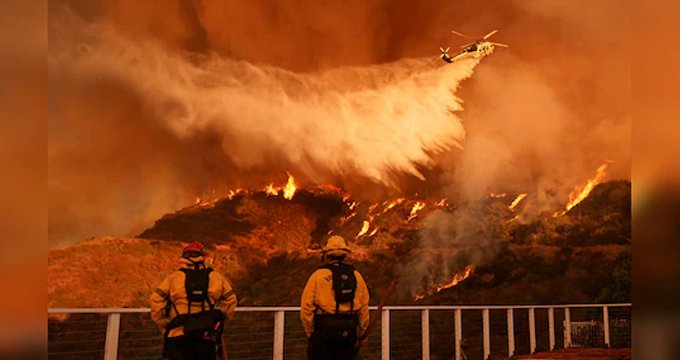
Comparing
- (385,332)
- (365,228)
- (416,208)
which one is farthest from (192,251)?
(416,208)

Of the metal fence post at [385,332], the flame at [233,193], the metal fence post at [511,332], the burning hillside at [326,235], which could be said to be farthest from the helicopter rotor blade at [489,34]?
the metal fence post at [385,332]

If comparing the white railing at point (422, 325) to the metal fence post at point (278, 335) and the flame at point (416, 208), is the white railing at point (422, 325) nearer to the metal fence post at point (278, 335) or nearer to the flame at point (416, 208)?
the metal fence post at point (278, 335)

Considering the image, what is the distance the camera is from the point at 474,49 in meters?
14.2

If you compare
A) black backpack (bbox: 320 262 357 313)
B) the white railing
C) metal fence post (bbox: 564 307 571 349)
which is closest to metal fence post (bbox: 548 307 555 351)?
the white railing

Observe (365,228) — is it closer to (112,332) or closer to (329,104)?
(329,104)

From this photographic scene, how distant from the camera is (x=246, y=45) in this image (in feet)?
40.7

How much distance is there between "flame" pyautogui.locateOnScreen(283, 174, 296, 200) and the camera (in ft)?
41.8

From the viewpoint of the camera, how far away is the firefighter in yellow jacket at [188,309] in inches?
249

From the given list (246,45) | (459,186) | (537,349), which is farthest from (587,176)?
(246,45)

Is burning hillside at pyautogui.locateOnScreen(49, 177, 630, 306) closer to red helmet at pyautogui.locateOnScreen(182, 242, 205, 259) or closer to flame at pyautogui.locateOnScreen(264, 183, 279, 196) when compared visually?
flame at pyautogui.locateOnScreen(264, 183, 279, 196)

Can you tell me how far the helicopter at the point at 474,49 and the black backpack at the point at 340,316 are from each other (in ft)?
25.6

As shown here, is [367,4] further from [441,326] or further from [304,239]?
[441,326]

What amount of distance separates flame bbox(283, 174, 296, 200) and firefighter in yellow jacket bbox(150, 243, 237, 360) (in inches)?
248

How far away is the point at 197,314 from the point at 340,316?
4.24ft
